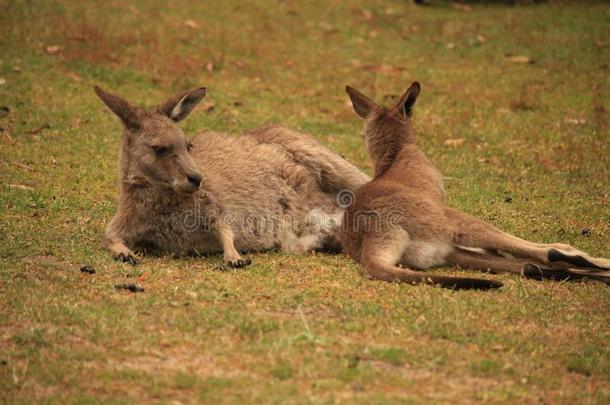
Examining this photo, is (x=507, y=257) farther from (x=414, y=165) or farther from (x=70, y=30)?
(x=70, y=30)

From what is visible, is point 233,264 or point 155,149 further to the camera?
point 155,149

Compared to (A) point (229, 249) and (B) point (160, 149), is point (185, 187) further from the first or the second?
(A) point (229, 249)

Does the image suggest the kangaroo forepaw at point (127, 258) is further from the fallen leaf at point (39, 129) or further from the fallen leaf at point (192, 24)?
the fallen leaf at point (192, 24)

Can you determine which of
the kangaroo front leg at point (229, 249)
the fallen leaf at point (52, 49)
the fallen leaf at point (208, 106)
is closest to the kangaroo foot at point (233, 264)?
the kangaroo front leg at point (229, 249)

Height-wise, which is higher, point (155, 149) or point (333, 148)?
point (155, 149)

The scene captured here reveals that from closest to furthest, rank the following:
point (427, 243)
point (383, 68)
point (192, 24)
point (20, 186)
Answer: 1. point (427, 243)
2. point (20, 186)
3. point (383, 68)
4. point (192, 24)

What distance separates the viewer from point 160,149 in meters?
7.70

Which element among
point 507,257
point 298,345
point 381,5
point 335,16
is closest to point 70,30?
point 335,16

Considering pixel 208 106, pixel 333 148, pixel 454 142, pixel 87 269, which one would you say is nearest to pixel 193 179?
pixel 87 269

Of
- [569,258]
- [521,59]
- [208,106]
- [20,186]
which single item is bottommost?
[20,186]

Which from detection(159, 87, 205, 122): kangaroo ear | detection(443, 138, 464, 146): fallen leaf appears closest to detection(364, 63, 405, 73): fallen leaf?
detection(443, 138, 464, 146): fallen leaf

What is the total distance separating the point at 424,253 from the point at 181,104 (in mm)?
2542

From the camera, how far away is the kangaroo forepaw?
24.1ft

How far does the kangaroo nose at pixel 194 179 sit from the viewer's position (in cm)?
755
